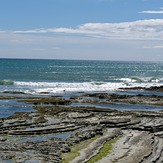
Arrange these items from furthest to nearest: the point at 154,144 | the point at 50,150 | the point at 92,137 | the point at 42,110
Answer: the point at 42,110, the point at 92,137, the point at 154,144, the point at 50,150

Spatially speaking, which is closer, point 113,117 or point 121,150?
point 121,150

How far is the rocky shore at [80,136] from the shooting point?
28.2 meters

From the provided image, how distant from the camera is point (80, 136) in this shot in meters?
35.2

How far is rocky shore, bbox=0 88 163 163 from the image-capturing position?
28.2m

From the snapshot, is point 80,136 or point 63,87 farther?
point 63,87

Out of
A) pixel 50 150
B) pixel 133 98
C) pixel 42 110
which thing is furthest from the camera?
pixel 133 98

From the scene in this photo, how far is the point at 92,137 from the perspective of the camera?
35.7 metres

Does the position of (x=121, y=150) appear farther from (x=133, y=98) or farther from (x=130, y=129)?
(x=133, y=98)

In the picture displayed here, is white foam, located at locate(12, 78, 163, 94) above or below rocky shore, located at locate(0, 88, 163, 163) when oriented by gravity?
above

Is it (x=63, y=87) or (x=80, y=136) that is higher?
(x=63, y=87)

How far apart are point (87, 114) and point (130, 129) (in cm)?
952

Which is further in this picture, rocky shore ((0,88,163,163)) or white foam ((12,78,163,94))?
white foam ((12,78,163,94))

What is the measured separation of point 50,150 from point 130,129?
12505mm

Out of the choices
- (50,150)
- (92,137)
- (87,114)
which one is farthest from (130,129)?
(50,150)
